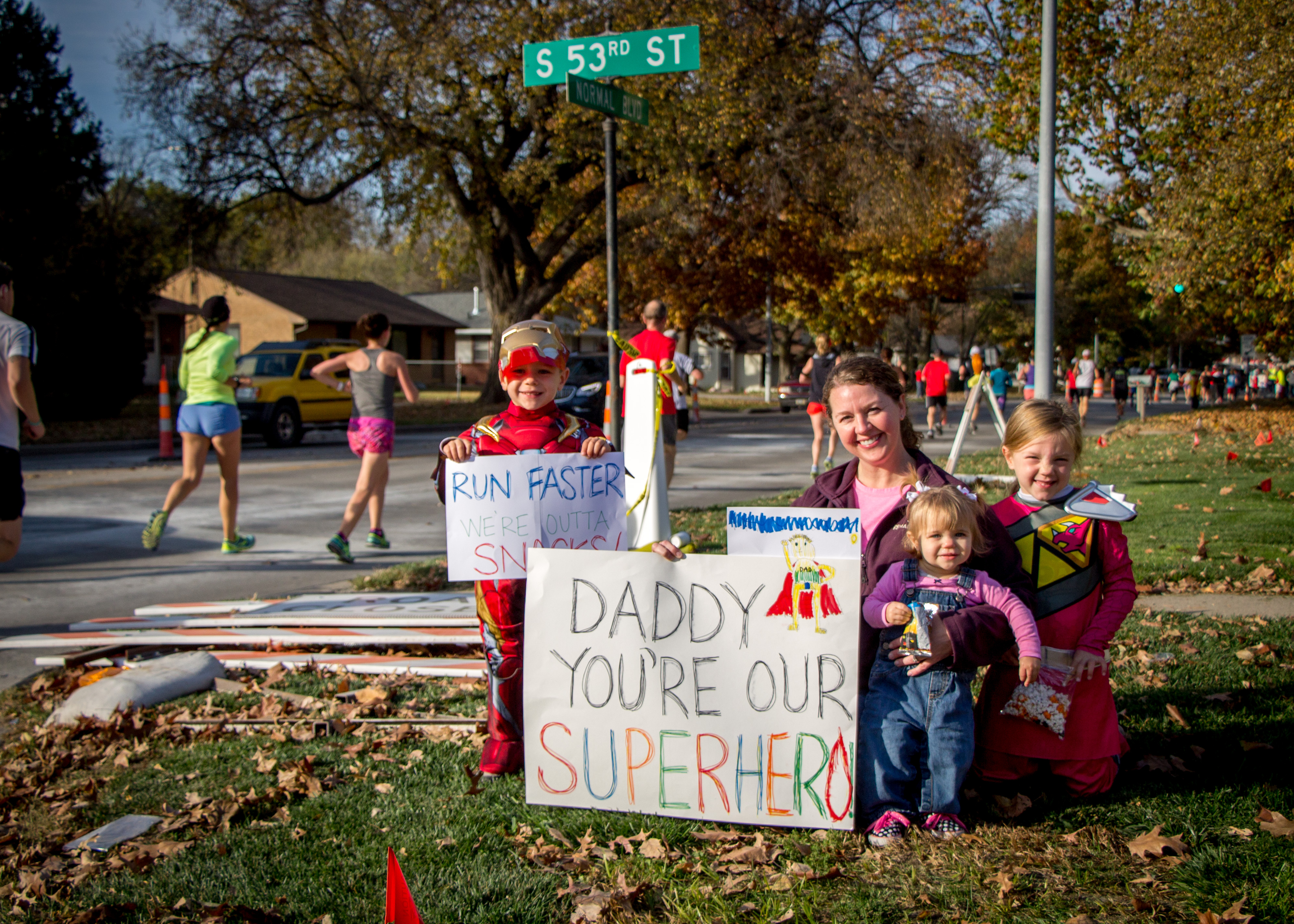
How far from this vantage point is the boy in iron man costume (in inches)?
147

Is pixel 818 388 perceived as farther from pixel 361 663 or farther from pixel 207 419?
pixel 361 663

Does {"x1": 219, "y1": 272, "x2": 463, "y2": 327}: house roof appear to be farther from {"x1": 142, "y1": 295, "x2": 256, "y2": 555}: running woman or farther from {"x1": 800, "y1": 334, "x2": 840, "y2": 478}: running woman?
{"x1": 142, "y1": 295, "x2": 256, "y2": 555}: running woman

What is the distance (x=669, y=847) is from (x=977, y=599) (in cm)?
118

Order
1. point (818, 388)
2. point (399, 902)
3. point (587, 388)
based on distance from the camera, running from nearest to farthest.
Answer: point (399, 902) < point (818, 388) < point (587, 388)

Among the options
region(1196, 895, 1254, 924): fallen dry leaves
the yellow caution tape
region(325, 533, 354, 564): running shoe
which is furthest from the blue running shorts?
region(1196, 895, 1254, 924): fallen dry leaves

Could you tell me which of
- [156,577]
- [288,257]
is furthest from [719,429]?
[156,577]

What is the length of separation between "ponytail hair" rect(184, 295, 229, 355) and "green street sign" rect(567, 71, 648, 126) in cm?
307

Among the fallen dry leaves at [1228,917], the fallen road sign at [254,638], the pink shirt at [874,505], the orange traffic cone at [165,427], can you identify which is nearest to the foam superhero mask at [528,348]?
the pink shirt at [874,505]

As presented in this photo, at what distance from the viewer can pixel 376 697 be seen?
189 inches

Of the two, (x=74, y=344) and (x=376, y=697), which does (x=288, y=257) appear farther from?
(x=376, y=697)

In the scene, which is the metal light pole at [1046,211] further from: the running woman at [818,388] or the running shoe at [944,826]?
the running shoe at [944,826]

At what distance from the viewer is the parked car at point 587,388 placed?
21922mm

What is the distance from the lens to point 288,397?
20.2 metres

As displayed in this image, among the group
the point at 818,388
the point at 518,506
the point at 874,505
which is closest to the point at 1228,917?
the point at 874,505
